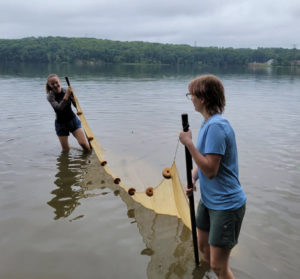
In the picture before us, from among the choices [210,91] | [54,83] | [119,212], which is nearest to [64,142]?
[54,83]

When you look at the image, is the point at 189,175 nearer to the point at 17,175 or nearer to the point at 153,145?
the point at 17,175

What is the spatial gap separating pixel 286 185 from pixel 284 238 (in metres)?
2.43

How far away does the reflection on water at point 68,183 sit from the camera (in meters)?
6.17

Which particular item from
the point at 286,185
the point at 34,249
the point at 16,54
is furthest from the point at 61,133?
the point at 16,54

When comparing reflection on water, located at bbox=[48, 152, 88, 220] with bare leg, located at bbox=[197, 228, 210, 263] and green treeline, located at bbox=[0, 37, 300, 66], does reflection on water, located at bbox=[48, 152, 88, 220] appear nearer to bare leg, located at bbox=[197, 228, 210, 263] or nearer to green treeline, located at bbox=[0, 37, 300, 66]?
bare leg, located at bbox=[197, 228, 210, 263]

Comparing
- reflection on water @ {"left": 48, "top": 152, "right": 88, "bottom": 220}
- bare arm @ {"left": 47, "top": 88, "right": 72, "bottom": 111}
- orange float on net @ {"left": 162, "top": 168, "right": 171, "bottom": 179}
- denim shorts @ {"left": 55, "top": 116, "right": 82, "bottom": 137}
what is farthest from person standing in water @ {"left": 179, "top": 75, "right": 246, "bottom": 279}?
denim shorts @ {"left": 55, "top": 116, "right": 82, "bottom": 137}

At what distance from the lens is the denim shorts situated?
29.8 ft

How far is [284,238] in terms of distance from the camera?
5184 millimetres

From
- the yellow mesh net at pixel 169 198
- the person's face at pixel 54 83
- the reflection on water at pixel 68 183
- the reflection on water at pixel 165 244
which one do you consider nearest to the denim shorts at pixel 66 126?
the reflection on water at pixel 68 183

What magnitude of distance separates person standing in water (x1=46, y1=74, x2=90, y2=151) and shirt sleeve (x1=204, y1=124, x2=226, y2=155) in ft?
20.1

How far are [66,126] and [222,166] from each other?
681cm

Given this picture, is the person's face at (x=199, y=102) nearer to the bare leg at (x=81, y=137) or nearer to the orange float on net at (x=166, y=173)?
the orange float on net at (x=166, y=173)

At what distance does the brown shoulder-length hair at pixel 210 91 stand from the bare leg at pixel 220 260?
54.0 inches

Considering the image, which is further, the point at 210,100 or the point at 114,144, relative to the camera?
the point at 114,144
